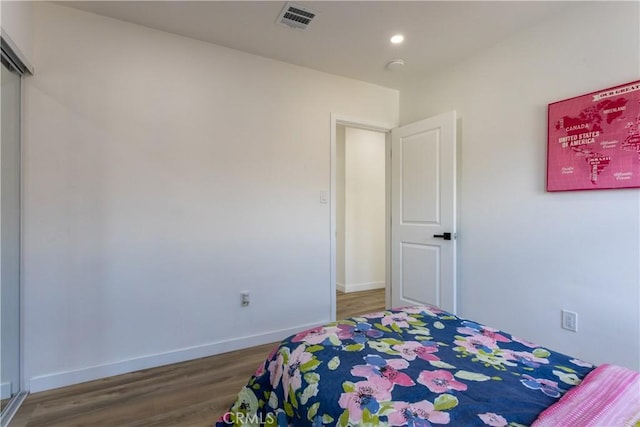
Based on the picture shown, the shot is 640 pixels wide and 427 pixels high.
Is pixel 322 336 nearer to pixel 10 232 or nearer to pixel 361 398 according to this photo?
pixel 361 398

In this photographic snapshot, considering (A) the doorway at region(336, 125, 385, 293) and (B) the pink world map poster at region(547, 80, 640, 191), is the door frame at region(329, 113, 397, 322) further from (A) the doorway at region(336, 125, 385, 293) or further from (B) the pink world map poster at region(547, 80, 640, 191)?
(B) the pink world map poster at region(547, 80, 640, 191)

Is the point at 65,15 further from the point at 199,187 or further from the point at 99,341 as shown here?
the point at 99,341

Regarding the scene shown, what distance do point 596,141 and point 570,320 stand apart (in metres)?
1.12

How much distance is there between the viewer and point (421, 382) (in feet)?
3.14

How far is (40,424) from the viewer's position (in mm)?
1654

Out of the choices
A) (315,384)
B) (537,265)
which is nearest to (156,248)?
(315,384)

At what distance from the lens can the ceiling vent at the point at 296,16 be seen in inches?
80.4

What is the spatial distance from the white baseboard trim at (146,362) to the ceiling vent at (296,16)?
2416 millimetres

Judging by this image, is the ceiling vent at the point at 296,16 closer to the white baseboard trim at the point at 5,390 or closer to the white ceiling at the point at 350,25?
the white ceiling at the point at 350,25

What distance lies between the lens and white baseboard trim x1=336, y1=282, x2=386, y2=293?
4.46 meters

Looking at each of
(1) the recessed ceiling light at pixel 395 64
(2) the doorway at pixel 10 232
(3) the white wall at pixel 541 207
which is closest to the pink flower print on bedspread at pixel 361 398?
(3) the white wall at pixel 541 207

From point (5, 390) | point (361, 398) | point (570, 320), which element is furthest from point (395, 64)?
point (5, 390)

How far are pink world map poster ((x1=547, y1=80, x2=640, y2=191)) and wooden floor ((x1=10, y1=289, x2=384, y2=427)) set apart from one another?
2489 mm

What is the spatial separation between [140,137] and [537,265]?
115 inches
